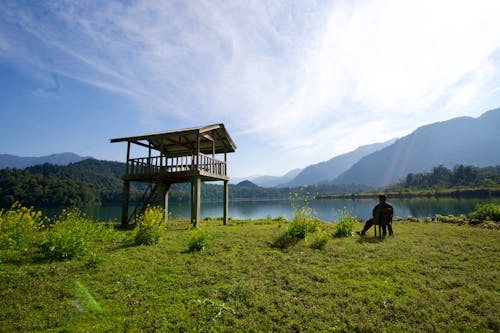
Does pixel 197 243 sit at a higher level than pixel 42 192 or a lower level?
lower

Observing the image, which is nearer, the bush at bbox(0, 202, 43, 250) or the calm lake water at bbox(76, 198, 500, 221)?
the bush at bbox(0, 202, 43, 250)

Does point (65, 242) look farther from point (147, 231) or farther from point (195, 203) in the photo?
point (195, 203)

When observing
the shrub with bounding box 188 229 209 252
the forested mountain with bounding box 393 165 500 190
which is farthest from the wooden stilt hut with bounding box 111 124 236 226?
the forested mountain with bounding box 393 165 500 190

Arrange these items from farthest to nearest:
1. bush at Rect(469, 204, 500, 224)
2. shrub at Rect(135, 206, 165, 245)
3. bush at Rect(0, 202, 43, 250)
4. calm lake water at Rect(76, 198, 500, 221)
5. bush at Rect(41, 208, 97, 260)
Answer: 1. calm lake water at Rect(76, 198, 500, 221)
2. bush at Rect(469, 204, 500, 224)
3. shrub at Rect(135, 206, 165, 245)
4. bush at Rect(0, 202, 43, 250)
5. bush at Rect(41, 208, 97, 260)

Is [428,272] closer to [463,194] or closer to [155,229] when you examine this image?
[155,229]

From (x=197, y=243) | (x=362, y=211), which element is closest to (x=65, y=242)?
(x=197, y=243)


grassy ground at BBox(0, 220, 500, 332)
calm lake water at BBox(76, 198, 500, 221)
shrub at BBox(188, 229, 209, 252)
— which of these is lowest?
calm lake water at BBox(76, 198, 500, 221)

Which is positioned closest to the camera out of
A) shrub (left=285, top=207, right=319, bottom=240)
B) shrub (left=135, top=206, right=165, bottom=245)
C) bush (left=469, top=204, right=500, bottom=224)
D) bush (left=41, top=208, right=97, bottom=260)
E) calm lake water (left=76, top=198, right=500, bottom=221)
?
bush (left=41, top=208, right=97, bottom=260)

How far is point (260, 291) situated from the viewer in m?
5.73

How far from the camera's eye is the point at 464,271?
670 centimetres

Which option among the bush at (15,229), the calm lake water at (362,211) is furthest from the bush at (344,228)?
the bush at (15,229)

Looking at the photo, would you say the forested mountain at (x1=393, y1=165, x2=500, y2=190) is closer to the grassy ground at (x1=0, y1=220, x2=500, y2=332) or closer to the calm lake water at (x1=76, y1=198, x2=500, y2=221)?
the calm lake water at (x1=76, y1=198, x2=500, y2=221)

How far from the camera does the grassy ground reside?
4.56 metres

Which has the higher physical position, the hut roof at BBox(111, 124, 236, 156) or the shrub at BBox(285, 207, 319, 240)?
the hut roof at BBox(111, 124, 236, 156)
